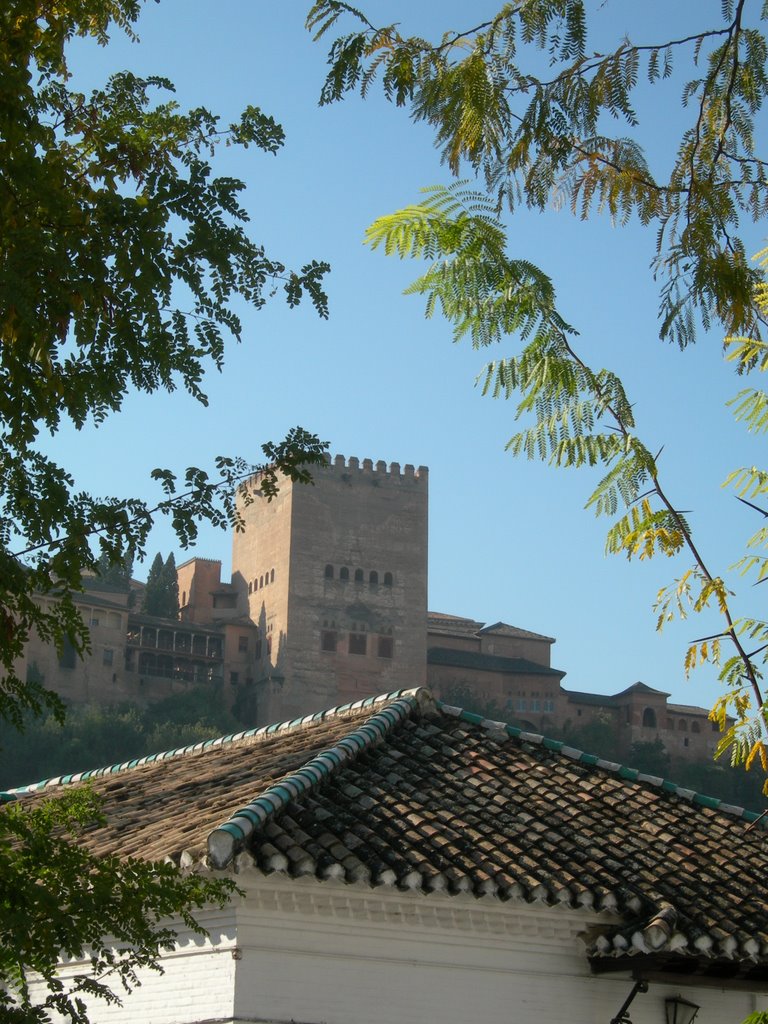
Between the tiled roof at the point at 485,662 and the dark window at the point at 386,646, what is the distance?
8.39 ft

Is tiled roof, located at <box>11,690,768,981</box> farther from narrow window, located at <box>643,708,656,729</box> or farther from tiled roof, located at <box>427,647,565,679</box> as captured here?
narrow window, located at <box>643,708,656,729</box>

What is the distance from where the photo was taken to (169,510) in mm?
5781

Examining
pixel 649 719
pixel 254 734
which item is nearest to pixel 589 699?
pixel 649 719

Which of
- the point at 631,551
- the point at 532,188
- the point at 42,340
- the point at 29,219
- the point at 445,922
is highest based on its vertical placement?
the point at 532,188

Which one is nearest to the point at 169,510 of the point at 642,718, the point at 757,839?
the point at 757,839

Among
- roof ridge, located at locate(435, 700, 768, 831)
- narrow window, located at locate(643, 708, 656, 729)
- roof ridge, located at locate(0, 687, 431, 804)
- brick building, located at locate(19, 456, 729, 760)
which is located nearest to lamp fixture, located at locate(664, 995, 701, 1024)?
roof ridge, located at locate(435, 700, 768, 831)

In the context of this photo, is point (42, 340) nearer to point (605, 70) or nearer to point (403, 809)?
point (605, 70)

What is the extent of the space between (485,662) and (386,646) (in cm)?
528

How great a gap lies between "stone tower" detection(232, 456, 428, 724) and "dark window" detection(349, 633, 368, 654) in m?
0.04

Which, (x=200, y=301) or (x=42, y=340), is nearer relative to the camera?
(x=42, y=340)

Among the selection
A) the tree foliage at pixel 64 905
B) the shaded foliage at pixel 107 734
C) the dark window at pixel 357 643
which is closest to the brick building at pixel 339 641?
the dark window at pixel 357 643

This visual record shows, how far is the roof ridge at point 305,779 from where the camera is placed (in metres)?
6.38

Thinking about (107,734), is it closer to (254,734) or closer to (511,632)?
(511,632)

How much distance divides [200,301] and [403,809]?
2.81 metres
